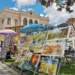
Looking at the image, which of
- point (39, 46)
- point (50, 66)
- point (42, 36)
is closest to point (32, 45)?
point (39, 46)

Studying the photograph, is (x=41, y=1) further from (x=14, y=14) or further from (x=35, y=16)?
(x=35, y=16)

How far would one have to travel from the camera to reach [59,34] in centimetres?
382

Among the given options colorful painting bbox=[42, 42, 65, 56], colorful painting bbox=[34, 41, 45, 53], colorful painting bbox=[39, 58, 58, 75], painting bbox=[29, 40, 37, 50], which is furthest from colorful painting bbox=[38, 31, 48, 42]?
colorful painting bbox=[39, 58, 58, 75]

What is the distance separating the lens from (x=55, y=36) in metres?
3.98

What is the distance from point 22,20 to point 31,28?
22.4m

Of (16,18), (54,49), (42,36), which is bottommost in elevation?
(54,49)

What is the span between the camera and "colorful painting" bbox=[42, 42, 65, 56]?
3373mm

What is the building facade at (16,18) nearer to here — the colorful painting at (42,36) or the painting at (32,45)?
the painting at (32,45)

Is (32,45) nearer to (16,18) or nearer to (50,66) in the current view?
(50,66)

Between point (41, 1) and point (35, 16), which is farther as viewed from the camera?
point (35, 16)

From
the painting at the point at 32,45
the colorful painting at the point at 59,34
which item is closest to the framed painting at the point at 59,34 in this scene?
the colorful painting at the point at 59,34

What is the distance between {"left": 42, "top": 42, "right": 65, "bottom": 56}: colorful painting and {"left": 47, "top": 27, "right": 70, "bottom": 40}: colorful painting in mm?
307

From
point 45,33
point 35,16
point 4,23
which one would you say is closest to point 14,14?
point 4,23

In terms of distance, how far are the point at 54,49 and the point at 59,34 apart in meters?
0.63
